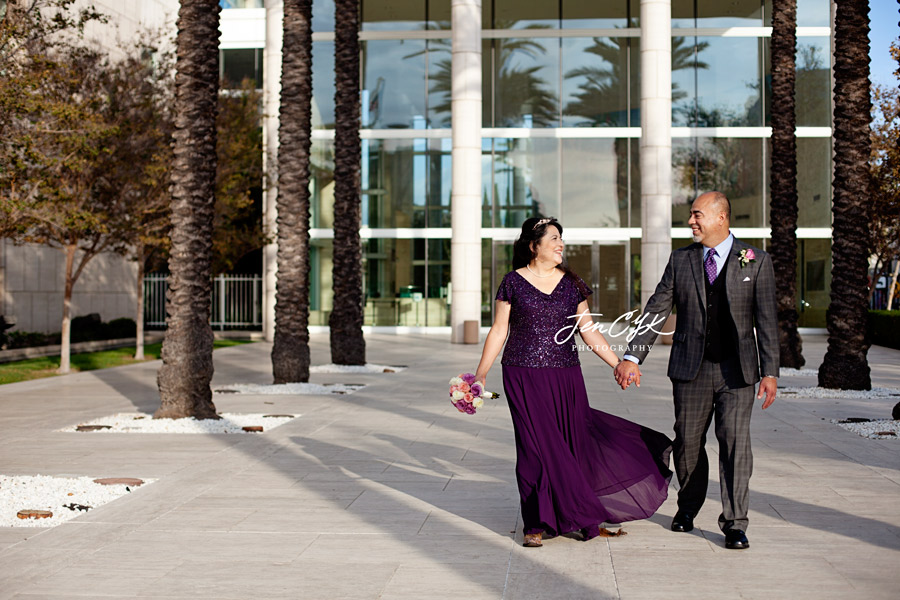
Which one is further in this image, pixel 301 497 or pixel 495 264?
pixel 495 264

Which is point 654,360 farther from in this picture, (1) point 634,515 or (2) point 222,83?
(1) point 634,515

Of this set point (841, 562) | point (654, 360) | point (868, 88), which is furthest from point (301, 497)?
point (654, 360)

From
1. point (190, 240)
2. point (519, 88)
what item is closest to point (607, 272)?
point (519, 88)

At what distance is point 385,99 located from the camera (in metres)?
35.7

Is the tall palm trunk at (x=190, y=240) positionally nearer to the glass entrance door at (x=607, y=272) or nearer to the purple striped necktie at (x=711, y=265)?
the purple striped necktie at (x=711, y=265)

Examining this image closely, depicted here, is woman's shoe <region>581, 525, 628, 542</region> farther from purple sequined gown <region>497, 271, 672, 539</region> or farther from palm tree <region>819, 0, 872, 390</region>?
palm tree <region>819, 0, 872, 390</region>

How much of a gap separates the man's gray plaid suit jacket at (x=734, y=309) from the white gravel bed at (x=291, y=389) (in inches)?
372

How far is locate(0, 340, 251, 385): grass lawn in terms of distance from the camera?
1891 cm

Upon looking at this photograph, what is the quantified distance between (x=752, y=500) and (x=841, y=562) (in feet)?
5.77

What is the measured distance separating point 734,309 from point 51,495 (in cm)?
507

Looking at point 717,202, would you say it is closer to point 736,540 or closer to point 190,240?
point 736,540

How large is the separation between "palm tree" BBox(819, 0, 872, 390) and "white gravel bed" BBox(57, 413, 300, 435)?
7.85 m

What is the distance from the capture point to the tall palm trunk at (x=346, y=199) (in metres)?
18.3

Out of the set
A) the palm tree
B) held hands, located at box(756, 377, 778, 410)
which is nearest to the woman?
held hands, located at box(756, 377, 778, 410)
